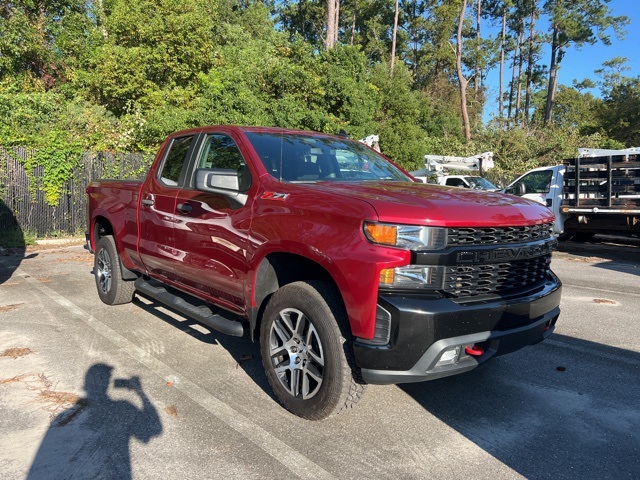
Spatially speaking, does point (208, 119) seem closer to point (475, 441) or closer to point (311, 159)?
point (311, 159)

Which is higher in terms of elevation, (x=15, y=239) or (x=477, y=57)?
(x=477, y=57)

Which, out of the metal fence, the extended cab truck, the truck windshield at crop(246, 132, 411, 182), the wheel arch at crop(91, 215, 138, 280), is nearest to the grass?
the metal fence

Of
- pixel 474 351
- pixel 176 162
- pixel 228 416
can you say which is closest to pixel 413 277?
pixel 474 351

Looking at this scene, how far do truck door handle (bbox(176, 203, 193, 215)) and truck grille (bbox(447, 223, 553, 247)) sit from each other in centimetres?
230

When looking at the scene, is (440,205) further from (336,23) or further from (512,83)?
(512,83)

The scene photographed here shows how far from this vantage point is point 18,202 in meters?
11.9

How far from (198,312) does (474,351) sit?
7.53 feet

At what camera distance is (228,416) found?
3.37m

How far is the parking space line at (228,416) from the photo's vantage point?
281 centimetres

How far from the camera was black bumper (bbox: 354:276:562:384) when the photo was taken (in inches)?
109

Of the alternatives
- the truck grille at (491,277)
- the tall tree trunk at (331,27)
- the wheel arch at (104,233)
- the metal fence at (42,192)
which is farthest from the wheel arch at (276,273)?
the tall tree trunk at (331,27)

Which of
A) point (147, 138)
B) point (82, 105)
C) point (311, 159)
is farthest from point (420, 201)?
point (82, 105)

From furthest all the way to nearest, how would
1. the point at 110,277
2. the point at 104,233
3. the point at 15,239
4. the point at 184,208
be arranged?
the point at 15,239 → the point at 104,233 → the point at 110,277 → the point at 184,208

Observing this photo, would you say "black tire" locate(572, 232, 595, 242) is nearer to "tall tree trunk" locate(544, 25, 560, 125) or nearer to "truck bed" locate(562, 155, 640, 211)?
"truck bed" locate(562, 155, 640, 211)
